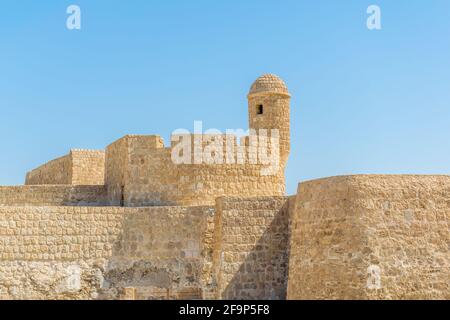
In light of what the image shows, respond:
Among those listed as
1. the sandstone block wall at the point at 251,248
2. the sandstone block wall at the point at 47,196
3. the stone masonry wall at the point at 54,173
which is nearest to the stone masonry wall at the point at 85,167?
the stone masonry wall at the point at 54,173

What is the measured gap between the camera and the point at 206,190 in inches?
752

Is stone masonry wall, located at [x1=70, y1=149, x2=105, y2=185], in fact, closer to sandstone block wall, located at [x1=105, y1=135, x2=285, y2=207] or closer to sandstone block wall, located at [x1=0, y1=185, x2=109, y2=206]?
sandstone block wall, located at [x1=0, y1=185, x2=109, y2=206]

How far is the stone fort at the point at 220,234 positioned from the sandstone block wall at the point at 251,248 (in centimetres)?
2

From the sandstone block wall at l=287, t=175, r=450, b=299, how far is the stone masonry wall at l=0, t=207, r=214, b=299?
2775 millimetres

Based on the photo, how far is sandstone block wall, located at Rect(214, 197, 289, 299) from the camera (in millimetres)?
17031

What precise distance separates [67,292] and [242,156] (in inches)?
220

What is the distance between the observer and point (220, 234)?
17.2m

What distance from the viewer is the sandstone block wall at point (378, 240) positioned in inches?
598

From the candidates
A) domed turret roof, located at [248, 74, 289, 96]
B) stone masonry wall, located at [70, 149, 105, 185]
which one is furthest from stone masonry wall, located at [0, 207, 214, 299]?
stone masonry wall, located at [70, 149, 105, 185]

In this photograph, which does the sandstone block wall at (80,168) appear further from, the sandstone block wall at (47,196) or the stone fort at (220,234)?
the stone fort at (220,234)

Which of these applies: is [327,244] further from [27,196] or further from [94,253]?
[27,196]

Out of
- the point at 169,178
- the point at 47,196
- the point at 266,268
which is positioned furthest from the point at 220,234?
the point at 47,196
